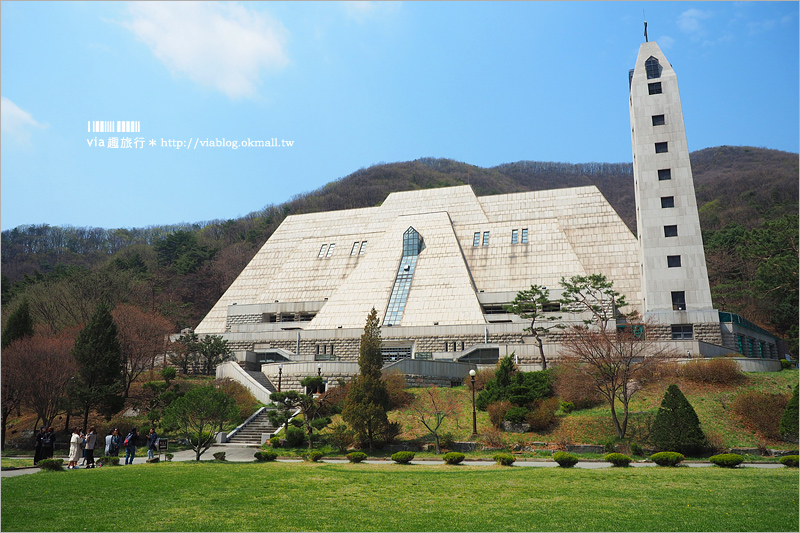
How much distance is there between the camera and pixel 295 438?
886 inches

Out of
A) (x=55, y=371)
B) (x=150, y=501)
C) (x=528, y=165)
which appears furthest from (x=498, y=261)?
(x=528, y=165)

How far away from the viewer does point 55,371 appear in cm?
2662

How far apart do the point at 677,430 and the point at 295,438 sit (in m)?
13.7

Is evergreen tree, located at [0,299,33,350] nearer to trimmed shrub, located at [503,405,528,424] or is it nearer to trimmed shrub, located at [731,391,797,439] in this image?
trimmed shrub, located at [503,405,528,424]

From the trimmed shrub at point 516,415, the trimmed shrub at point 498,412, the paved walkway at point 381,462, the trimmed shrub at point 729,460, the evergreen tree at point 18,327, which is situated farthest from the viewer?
the evergreen tree at point 18,327

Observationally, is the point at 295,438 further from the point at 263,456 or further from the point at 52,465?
the point at 52,465

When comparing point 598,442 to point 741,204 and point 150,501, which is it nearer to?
point 150,501

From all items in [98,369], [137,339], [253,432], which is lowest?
[253,432]

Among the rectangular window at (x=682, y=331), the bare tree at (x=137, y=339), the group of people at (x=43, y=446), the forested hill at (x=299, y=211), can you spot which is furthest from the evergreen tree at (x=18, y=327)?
the rectangular window at (x=682, y=331)

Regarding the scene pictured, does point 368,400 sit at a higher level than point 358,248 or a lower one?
lower

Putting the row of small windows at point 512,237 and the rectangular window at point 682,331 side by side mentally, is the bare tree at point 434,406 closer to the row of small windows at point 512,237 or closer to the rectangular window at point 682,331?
the rectangular window at point 682,331

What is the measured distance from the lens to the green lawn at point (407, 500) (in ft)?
29.0

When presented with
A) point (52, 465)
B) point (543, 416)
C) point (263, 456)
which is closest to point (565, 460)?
point (543, 416)

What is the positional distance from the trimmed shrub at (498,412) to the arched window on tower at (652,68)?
83.6 feet
